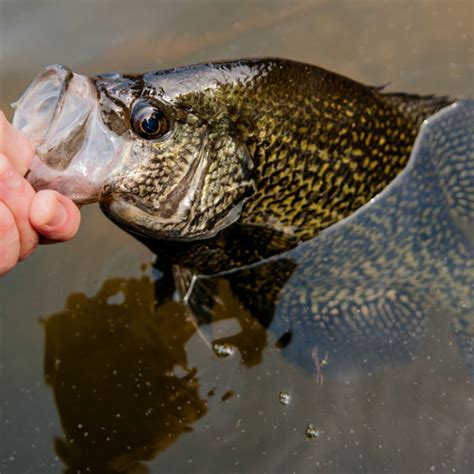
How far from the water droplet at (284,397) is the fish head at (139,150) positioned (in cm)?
101

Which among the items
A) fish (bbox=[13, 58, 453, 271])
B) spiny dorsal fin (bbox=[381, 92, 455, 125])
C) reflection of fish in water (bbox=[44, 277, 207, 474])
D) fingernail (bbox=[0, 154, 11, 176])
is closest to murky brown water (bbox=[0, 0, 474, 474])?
reflection of fish in water (bbox=[44, 277, 207, 474])

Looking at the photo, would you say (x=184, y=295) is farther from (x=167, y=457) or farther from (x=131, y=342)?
(x=167, y=457)

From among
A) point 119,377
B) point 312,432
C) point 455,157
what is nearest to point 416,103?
point 455,157

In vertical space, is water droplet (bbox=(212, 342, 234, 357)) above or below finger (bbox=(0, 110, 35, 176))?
below

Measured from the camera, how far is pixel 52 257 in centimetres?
457

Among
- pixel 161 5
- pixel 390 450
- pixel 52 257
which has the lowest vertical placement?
pixel 390 450

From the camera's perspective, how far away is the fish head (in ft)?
9.23

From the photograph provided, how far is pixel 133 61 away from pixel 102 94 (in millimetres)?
2620

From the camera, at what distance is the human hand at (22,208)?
8.00 ft

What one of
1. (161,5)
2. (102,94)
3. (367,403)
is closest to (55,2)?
(161,5)

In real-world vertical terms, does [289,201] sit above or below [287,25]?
below

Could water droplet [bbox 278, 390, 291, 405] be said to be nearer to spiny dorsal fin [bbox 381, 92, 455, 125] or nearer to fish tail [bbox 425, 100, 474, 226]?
fish tail [bbox 425, 100, 474, 226]

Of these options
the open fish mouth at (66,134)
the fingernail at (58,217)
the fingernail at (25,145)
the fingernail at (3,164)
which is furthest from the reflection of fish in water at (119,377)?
the fingernail at (3,164)

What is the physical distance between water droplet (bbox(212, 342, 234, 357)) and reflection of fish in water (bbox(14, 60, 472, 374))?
10.4 inches
